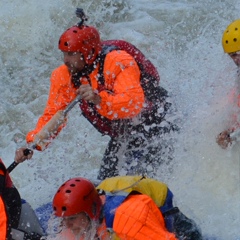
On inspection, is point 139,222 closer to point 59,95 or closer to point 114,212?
point 114,212

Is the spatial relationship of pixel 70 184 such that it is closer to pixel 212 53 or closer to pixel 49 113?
pixel 49 113

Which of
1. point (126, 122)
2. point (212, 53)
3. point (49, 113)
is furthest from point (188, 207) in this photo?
point (212, 53)

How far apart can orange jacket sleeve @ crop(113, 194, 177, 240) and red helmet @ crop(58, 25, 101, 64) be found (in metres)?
1.30

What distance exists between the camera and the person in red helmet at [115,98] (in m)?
4.19

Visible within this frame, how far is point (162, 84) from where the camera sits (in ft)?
20.5

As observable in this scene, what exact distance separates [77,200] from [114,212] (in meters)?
0.21

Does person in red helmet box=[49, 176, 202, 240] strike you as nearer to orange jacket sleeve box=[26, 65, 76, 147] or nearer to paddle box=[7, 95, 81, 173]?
paddle box=[7, 95, 81, 173]

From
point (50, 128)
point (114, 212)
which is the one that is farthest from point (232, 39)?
point (114, 212)

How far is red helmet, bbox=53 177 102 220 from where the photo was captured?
11.0 feet

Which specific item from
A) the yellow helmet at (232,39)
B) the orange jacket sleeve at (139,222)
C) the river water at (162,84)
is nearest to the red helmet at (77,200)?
the orange jacket sleeve at (139,222)

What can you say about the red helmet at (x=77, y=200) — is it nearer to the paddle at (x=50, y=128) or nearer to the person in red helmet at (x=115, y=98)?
the person in red helmet at (x=115, y=98)

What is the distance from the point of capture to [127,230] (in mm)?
3283

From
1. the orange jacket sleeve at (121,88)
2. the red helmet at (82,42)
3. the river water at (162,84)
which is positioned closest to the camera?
the orange jacket sleeve at (121,88)

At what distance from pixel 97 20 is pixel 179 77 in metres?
2.11
